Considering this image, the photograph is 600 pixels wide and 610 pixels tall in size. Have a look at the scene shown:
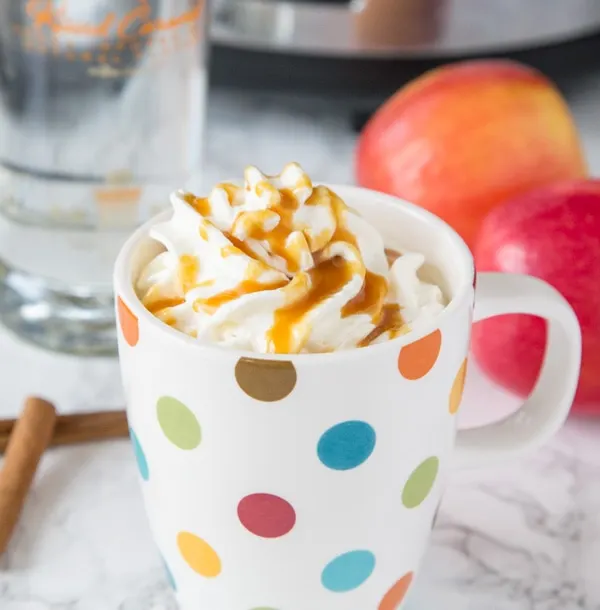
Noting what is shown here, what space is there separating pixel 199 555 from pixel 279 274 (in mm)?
102

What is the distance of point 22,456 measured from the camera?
0.43m

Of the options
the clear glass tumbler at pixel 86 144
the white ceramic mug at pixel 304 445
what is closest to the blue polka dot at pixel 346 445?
the white ceramic mug at pixel 304 445

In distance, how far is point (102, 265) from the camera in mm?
557

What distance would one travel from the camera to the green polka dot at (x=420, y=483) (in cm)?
32

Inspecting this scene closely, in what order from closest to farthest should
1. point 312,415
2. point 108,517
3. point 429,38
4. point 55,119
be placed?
point 312,415, point 108,517, point 55,119, point 429,38

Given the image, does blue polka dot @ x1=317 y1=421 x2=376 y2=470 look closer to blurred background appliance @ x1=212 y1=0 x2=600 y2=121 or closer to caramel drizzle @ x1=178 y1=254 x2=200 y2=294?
caramel drizzle @ x1=178 y1=254 x2=200 y2=294

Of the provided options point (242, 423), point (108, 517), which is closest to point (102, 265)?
point (108, 517)

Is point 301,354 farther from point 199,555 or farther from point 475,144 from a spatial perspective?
point 475,144

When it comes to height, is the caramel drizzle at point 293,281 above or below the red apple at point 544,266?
above

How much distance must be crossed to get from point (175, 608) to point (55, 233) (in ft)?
0.85

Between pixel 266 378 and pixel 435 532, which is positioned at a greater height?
pixel 266 378

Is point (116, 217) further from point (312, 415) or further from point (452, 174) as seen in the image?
point (312, 415)

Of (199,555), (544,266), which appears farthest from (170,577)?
(544,266)

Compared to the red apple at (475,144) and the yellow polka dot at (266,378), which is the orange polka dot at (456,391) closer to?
the yellow polka dot at (266,378)
